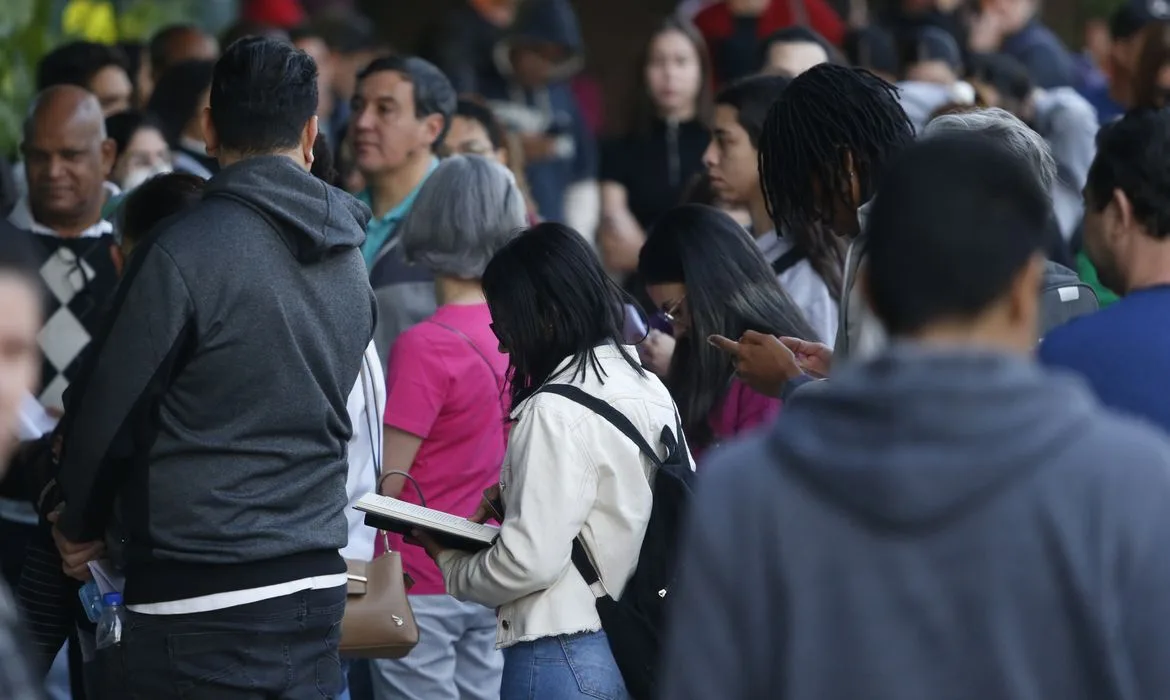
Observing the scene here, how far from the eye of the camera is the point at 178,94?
7.37 metres

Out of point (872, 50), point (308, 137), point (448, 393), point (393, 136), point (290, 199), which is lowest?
point (448, 393)

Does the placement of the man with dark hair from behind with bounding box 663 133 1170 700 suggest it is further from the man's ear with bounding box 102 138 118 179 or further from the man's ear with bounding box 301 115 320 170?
the man's ear with bounding box 102 138 118 179

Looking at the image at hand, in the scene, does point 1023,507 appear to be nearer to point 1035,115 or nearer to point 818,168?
point 818,168

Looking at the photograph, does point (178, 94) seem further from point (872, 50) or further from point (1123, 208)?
point (1123, 208)

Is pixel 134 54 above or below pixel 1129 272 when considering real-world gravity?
above

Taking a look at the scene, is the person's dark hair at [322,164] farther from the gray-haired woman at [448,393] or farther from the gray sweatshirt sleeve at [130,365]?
the gray sweatshirt sleeve at [130,365]

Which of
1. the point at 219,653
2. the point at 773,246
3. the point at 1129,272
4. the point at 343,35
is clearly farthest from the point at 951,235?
the point at 343,35

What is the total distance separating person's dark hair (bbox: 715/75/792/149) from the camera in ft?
19.2

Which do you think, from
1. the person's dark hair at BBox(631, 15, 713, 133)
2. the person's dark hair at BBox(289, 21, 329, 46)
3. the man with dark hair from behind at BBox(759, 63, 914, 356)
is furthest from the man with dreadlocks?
the person's dark hair at BBox(289, 21, 329, 46)

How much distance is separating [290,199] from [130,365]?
0.52 m

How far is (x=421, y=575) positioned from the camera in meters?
5.35

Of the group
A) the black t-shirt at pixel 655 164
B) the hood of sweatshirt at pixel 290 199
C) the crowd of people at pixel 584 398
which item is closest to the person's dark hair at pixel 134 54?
the crowd of people at pixel 584 398

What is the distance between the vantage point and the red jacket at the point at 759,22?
9773 mm

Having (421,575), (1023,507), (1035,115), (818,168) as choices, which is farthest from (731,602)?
(1035,115)
